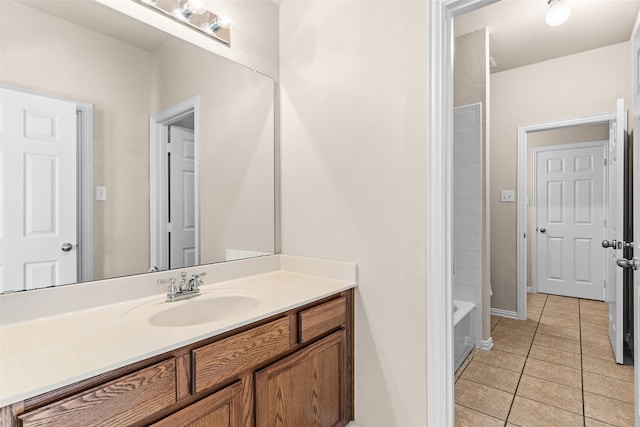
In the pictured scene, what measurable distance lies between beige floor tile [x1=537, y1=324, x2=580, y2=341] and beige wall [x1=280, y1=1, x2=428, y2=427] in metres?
2.22

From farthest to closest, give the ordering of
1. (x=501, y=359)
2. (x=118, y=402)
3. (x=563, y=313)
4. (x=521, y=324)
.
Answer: (x=563, y=313) → (x=521, y=324) → (x=501, y=359) → (x=118, y=402)

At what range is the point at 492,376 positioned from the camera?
225 centimetres

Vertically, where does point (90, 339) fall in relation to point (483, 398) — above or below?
above

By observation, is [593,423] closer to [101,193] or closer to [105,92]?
[101,193]

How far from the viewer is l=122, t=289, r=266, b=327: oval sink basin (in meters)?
1.26

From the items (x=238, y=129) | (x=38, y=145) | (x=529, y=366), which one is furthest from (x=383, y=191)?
(x=529, y=366)

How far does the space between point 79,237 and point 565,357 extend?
3154mm

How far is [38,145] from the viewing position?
1156 mm

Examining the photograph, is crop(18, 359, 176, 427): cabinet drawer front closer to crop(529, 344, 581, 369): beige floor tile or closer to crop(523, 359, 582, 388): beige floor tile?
crop(523, 359, 582, 388): beige floor tile

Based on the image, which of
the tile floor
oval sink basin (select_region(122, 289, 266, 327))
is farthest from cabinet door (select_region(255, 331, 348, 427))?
the tile floor

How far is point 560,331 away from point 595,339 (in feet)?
0.83

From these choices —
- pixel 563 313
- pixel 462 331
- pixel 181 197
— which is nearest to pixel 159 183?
pixel 181 197

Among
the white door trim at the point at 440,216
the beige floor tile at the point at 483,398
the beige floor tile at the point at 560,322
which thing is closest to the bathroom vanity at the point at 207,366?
the white door trim at the point at 440,216

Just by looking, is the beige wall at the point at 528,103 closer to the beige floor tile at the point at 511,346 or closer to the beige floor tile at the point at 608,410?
the beige floor tile at the point at 511,346
